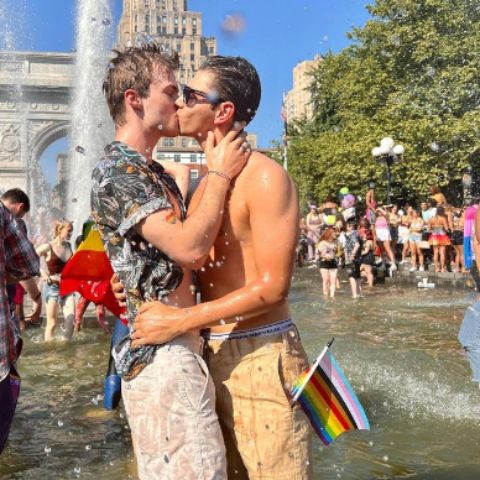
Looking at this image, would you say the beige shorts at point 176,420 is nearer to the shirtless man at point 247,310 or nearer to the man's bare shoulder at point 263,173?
the shirtless man at point 247,310

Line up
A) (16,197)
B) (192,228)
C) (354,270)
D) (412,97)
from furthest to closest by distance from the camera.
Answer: (412,97), (354,270), (16,197), (192,228)

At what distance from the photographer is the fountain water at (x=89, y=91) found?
26984 millimetres

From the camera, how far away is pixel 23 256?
3.38 meters

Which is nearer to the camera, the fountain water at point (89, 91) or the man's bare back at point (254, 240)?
the man's bare back at point (254, 240)

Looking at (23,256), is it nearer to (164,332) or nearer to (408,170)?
(164,332)

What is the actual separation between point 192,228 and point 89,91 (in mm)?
27545

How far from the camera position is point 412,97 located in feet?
100

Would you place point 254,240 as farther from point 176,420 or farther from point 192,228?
point 176,420

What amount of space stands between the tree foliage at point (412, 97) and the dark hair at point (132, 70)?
26.8 metres

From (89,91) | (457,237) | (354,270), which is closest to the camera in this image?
(354,270)

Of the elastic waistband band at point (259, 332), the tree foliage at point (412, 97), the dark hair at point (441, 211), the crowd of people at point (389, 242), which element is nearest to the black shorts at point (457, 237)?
the crowd of people at point (389, 242)

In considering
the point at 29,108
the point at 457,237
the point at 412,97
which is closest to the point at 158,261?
the point at 457,237

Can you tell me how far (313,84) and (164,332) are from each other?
4195 centimetres

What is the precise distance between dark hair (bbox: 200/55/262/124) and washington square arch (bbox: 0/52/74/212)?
3609 centimetres
